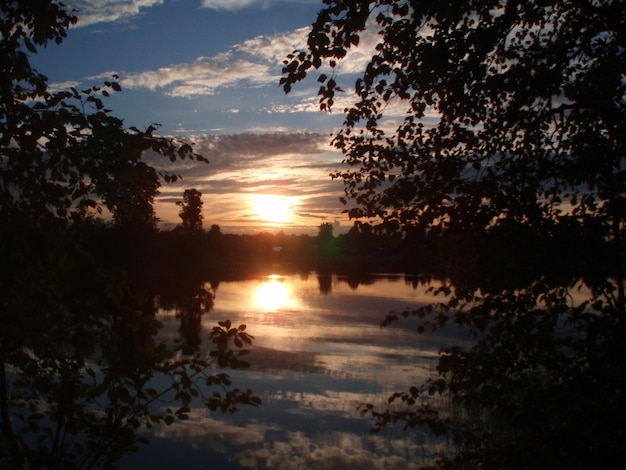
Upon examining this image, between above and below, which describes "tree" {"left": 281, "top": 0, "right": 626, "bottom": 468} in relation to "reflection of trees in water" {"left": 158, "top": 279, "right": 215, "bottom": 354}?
above

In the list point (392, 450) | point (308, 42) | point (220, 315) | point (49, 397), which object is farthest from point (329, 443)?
point (220, 315)

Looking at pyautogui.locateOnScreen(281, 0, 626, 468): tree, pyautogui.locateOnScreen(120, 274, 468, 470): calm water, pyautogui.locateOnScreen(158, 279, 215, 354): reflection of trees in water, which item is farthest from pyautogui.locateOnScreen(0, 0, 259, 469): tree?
pyautogui.locateOnScreen(158, 279, 215, 354): reflection of trees in water

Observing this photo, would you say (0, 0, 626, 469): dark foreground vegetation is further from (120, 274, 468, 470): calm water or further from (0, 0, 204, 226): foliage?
(120, 274, 468, 470): calm water

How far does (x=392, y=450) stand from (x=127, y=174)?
8717mm

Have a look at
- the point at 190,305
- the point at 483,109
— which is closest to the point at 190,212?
the point at 190,305

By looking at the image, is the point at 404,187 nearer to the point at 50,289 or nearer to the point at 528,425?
the point at 528,425

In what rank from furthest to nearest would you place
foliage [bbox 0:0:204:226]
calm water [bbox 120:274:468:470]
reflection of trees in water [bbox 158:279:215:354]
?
reflection of trees in water [bbox 158:279:215:354], calm water [bbox 120:274:468:470], foliage [bbox 0:0:204:226]

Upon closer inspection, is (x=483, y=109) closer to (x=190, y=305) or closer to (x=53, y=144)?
(x=53, y=144)

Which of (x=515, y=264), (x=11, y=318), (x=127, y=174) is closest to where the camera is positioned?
(x=127, y=174)

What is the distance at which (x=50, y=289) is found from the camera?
4312 mm

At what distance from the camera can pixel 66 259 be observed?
10.7 feet

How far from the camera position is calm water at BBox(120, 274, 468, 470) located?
1023cm

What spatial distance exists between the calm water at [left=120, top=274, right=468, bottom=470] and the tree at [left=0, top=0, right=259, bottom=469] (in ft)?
20.6

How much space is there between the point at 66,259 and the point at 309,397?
11.4 metres
